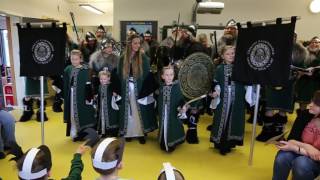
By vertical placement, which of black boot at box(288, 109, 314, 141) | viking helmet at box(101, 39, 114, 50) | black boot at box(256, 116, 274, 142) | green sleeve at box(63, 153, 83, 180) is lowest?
black boot at box(256, 116, 274, 142)

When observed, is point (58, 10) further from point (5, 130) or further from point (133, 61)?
point (5, 130)

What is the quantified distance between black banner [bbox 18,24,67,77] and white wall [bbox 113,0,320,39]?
4.22 metres

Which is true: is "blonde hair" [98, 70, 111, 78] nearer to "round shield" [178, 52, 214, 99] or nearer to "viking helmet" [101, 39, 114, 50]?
"viking helmet" [101, 39, 114, 50]

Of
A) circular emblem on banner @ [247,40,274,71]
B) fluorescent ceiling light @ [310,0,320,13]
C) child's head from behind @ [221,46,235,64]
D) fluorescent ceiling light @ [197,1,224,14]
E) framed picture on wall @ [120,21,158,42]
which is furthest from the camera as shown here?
framed picture on wall @ [120,21,158,42]

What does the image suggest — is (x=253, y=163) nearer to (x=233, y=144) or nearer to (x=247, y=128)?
(x=233, y=144)

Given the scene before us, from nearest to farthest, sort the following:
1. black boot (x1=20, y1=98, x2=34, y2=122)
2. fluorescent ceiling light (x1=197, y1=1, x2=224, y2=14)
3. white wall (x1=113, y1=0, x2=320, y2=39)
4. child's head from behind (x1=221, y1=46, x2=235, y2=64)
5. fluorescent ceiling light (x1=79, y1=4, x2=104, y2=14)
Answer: child's head from behind (x1=221, y1=46, x2=235, y2=64)
black boot (x1=20, y1=98, x2=34, y2=122)
fluorescent ceiling light (x1=197, y1=1, x2=224, y2=14)
white wall (x1=113, y1=0, x2=320, y2=39)
fluorescent ceiling light (x1=79, y1=4, x2=104, y2=14)

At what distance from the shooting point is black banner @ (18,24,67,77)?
2977 millimetres

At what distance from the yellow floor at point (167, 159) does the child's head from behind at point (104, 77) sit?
0.82 meters

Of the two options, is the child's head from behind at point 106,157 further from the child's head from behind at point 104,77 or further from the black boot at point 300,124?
the child's head from behind at point 104,77

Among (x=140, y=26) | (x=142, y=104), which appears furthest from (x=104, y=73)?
(x=140, y=26)

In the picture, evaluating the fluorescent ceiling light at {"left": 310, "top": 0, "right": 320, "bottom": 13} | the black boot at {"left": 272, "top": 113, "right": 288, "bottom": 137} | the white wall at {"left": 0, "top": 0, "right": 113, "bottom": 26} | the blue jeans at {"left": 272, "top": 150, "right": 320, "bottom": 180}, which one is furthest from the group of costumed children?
the fluorescent ceiling light at {"left": 310, "top": 0, "right": 320, "bottom": 13}

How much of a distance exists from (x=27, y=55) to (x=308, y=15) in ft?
19.5

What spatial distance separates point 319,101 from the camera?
2.31m

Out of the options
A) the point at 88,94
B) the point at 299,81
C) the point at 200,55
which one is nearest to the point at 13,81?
the point at 88,94
